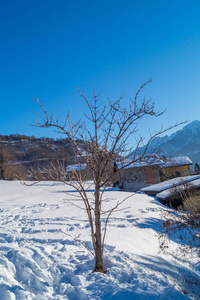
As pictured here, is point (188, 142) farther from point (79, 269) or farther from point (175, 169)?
point (79, 269)

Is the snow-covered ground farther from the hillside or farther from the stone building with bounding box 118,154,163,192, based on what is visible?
the hillside

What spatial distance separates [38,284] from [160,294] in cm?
157

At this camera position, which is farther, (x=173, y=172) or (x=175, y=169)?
(x=175, y=169)

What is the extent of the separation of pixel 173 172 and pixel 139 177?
5.39m

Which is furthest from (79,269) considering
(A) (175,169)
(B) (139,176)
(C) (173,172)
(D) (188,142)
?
(D) (188,142)

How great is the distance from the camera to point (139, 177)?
22.6 meters

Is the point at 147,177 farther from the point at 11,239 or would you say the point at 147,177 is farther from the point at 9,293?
the point at 9,293

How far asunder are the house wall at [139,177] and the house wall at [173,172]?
1841mm

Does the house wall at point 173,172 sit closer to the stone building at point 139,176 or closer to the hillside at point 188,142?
the stone building at point 139,176

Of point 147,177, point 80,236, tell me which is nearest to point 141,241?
point 80,236

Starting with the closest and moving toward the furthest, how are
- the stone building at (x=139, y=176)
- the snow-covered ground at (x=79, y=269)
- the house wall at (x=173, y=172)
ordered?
the snow-covered ground at (x=79, y=269) → the stone building at (x=139, y=176) → the house wall at (x=173, y=172)

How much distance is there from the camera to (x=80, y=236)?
471 centimetres

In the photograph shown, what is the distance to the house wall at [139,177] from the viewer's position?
22.3 m

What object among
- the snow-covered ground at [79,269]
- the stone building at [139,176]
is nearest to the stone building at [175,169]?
the stone building at [139,176]
